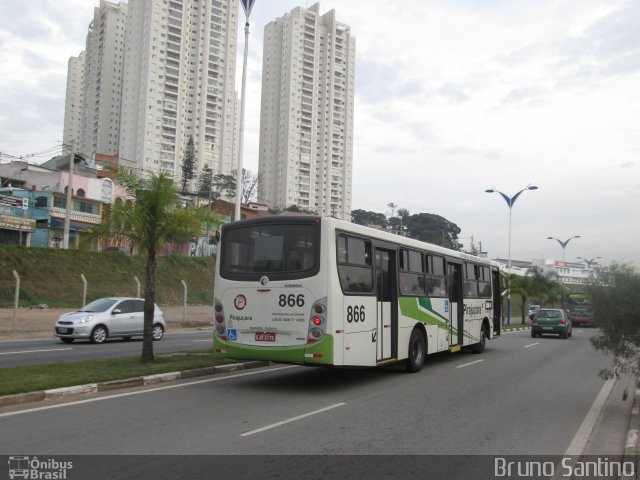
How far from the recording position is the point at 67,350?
52.6ft

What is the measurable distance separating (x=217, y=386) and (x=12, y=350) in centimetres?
893

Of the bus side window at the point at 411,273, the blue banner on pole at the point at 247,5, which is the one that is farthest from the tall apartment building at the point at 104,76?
the bus side window at the point at 411,273

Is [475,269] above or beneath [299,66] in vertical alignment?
beneath

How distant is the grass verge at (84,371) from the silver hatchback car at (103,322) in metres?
6.26

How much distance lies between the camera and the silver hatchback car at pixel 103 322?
60.1 feet

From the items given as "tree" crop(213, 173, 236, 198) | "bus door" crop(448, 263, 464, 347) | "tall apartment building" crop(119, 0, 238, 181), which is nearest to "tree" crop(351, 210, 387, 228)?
"tree" crop(213, 173, 236, 198)

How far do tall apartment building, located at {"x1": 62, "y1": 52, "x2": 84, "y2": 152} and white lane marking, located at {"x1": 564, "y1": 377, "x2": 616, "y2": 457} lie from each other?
16175 cm

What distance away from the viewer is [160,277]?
43906 mm

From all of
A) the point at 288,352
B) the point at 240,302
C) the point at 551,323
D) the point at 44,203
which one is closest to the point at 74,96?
the point at 44,203

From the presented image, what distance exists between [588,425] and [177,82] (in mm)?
131733

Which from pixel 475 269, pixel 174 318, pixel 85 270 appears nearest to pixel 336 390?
pixel 475 269
